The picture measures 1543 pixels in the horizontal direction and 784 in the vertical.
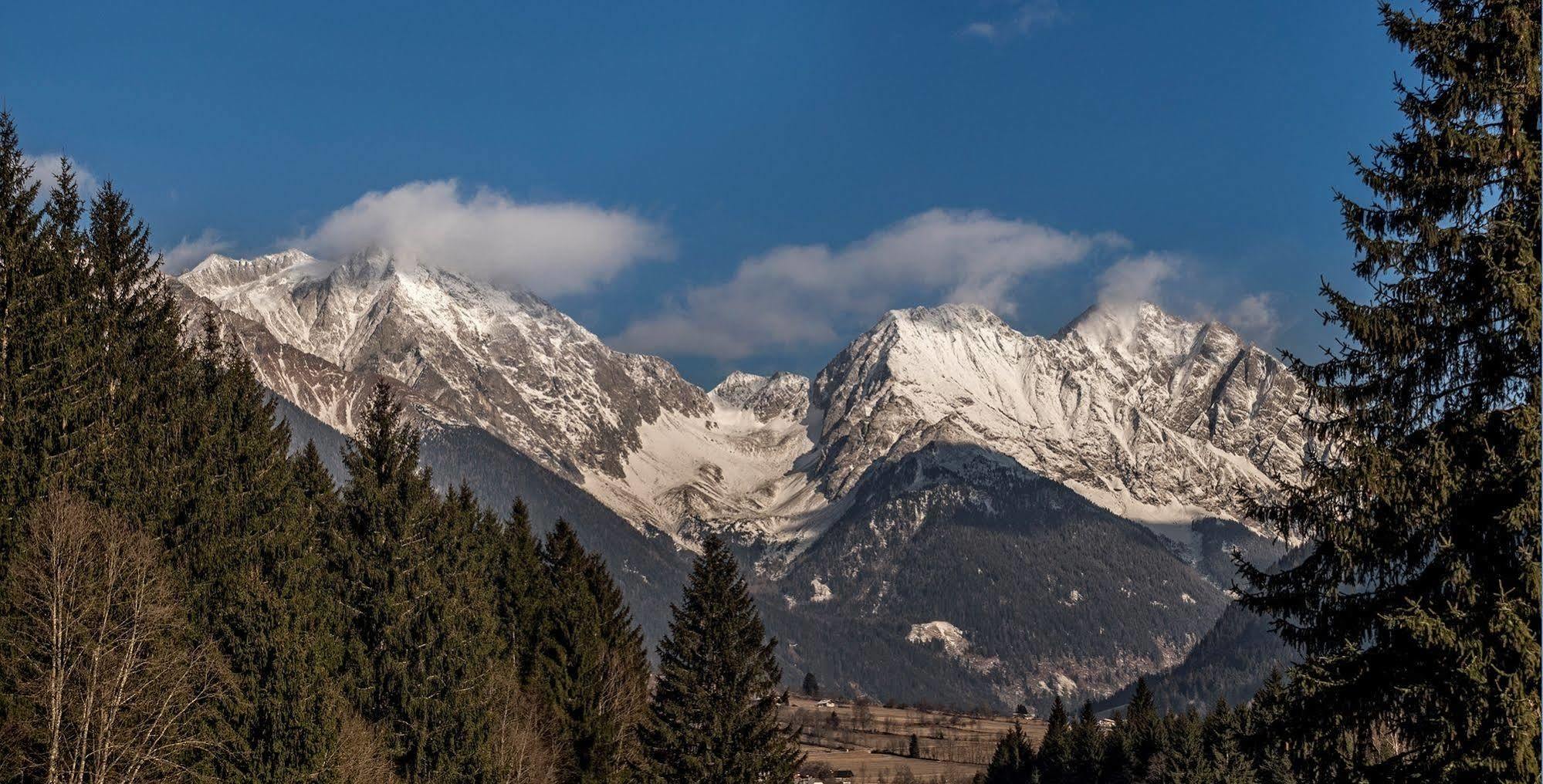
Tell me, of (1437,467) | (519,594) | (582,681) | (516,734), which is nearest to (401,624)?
(516,734)

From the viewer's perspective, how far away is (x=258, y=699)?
3256 centimetres

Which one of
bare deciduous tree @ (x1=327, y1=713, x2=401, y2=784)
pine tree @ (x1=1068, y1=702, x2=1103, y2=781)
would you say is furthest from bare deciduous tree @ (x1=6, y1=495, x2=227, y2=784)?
pine tree @ (x1=1068, y1=702, x2=1103, y2=781)

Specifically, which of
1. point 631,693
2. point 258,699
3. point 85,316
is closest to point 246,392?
point 85,316

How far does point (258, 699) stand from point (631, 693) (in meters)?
33.7

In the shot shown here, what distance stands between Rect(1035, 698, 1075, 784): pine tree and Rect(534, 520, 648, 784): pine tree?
252 feet

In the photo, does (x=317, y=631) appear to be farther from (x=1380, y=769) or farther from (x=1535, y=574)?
(x=1535, y=574)

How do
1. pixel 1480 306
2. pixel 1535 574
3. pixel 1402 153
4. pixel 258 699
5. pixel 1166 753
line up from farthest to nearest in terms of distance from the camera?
1. pixel 1166 753
2. pixel 258 699
3. pixel 1402 153
4. pixel 1480 306
5. pixel 1535 574

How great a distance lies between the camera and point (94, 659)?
93.5 ft

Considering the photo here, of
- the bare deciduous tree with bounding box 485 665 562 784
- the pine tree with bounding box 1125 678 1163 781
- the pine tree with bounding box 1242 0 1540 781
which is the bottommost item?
the bare deciduous tree with bounding box 485 665 562 784

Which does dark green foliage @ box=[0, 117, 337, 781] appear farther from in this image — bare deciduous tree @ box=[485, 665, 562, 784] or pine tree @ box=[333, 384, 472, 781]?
bare deciduous tree @ box=[485, 665, 562, 784]

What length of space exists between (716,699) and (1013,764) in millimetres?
100543

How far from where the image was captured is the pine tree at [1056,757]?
131m

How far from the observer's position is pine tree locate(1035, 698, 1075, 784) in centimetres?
13062

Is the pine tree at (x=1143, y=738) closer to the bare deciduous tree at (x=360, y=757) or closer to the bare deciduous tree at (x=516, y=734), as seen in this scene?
the bare deciduous tree at (x=516, y=734)
